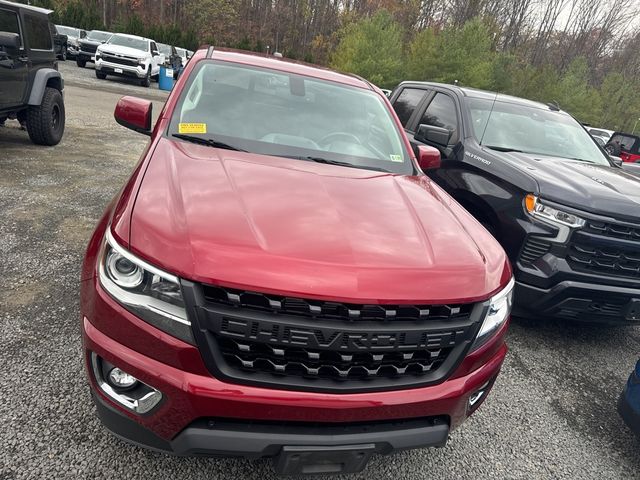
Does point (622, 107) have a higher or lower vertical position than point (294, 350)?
lower

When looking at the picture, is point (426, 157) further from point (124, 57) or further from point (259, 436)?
point (124, 57)

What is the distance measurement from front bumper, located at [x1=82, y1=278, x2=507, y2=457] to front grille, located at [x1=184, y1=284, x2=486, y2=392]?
1.8 inches

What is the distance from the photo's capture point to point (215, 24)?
1686 inches

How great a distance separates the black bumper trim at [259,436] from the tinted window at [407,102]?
14.9 feet

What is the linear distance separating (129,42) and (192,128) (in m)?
19.8

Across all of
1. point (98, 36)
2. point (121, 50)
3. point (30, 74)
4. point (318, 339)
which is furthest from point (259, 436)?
point (98, 36)

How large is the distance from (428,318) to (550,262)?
2.04m

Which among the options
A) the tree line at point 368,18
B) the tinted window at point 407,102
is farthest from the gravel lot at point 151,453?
the tree line at point 368,18

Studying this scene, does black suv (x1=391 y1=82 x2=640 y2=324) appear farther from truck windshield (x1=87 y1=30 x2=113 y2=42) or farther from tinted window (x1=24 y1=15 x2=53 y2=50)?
truck windshield (x1=87 y1=30 x2=113 y2=42)

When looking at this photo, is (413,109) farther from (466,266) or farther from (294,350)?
(294,350)

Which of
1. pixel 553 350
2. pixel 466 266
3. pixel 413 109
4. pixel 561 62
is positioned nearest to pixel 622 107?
pixel 561 62

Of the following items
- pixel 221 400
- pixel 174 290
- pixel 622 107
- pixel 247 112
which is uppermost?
pixel 247 112

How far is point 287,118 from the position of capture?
9.50 feet

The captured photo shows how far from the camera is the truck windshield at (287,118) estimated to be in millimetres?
2609
